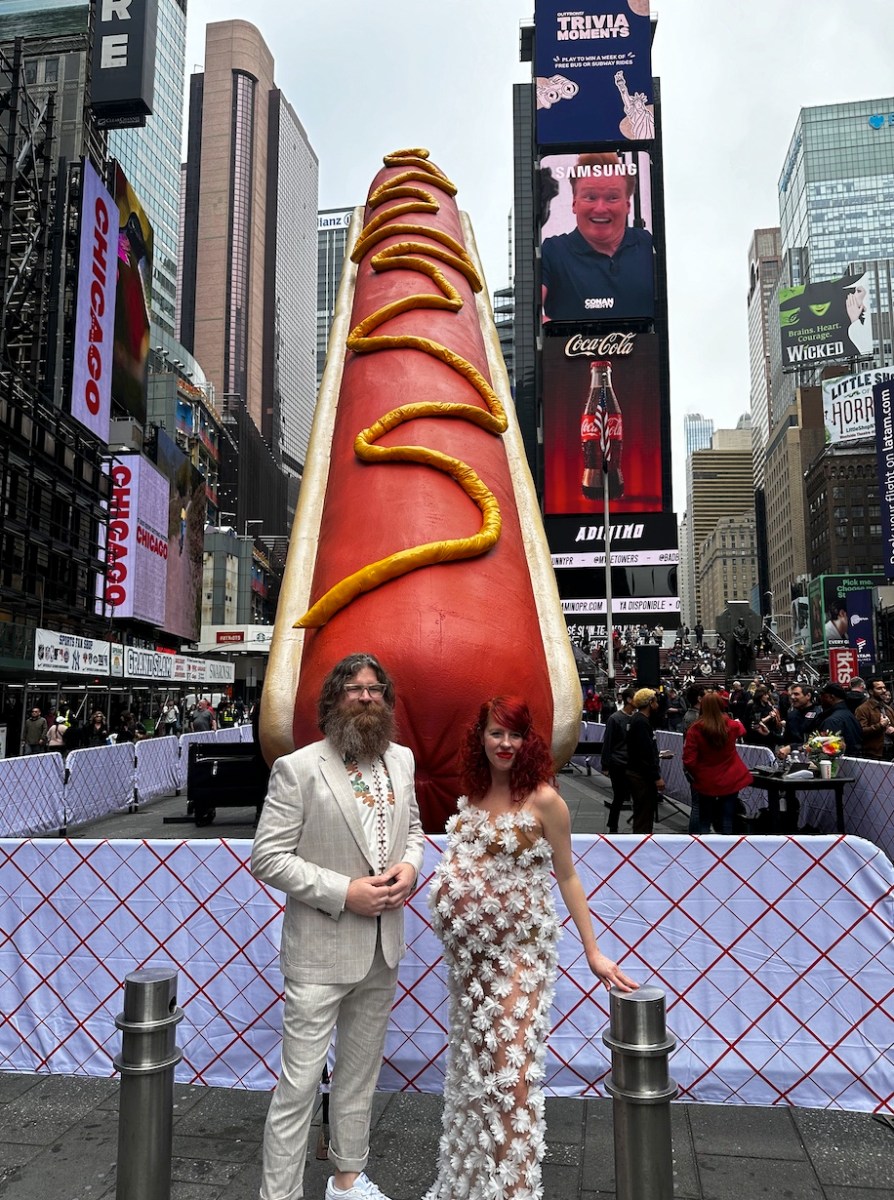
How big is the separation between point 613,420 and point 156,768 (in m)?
27.0

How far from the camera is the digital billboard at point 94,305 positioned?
30547 millimetres

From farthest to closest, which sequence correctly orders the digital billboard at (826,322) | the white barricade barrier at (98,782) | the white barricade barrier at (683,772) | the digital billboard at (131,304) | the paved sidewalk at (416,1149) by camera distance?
the digital billboard at (826,322) < the digital billboard at (131,304) < the white barricade barrier at (98,782) < the white barricade barrier at (683,772) < the paved sidewalk at (416,1149)

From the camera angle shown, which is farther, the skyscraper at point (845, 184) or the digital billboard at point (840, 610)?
the skyscraper at point (845, 184)

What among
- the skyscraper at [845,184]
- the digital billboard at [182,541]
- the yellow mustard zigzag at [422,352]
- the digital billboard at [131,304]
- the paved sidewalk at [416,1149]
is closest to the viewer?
the paved sidewalk at [416,1149]

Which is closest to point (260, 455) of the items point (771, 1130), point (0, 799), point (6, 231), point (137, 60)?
point (137, 60)

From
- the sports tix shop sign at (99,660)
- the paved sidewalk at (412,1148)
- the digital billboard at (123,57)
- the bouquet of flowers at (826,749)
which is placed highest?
the digital billboard at (123,57)

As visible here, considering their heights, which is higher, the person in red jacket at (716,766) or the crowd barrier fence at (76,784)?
the person in red jacket at (716,766)

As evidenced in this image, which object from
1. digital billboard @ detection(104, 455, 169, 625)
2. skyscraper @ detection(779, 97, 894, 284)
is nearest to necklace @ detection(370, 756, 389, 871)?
digital billboard @ detection(104, 455, 169, 625)

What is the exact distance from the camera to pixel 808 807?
32.3ft

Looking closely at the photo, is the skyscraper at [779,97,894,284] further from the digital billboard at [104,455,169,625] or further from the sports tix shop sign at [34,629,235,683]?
the sports tix shop sign at [34,629,235,683]

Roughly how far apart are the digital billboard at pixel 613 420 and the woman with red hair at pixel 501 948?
33.3m

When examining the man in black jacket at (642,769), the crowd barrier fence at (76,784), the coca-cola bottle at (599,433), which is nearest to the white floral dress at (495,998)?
the man in black jacket at (642,769)

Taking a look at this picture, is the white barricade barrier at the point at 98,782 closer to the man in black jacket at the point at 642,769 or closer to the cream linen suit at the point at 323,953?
the man in black jacket at the point at 642,769

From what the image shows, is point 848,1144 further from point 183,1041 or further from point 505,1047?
point 183,1041
